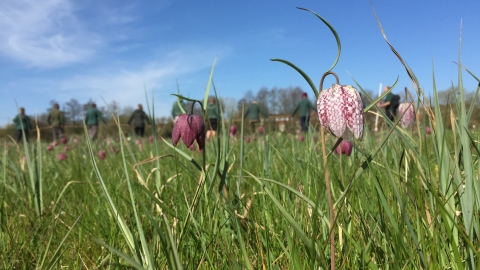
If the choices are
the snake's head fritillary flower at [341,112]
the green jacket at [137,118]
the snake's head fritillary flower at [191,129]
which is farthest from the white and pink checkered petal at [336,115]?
the green jacket at [137,118]

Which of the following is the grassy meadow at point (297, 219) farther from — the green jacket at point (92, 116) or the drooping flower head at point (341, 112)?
the green jacket at point (92, 116)

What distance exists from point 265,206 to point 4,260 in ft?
2.47

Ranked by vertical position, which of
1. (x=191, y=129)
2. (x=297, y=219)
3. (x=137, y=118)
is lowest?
(x=297, y=219)

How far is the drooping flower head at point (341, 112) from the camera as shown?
724 millimetres

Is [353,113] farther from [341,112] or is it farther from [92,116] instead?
[92,116]

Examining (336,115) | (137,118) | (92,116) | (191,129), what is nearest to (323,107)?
(336,115)

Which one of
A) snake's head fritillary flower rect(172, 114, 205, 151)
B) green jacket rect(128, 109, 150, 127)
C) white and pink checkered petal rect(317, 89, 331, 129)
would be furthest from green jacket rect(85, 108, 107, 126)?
white and pink checkered petal rect(317, 89, 331, 129)

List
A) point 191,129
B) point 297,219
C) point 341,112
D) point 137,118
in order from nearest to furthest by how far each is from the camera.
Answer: point 341,112
point 191,129
point 297,219
point 137,118

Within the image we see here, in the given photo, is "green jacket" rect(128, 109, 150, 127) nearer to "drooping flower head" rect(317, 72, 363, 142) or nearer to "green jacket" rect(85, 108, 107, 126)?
"green jacket" rect(85, 108, 107, 126)

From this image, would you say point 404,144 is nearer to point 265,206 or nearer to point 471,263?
point 471,263

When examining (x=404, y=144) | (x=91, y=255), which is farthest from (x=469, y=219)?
(x=91, y=255)

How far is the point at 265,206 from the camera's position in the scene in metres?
1.10

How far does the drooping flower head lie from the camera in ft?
2.38

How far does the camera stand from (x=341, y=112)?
72 cm
